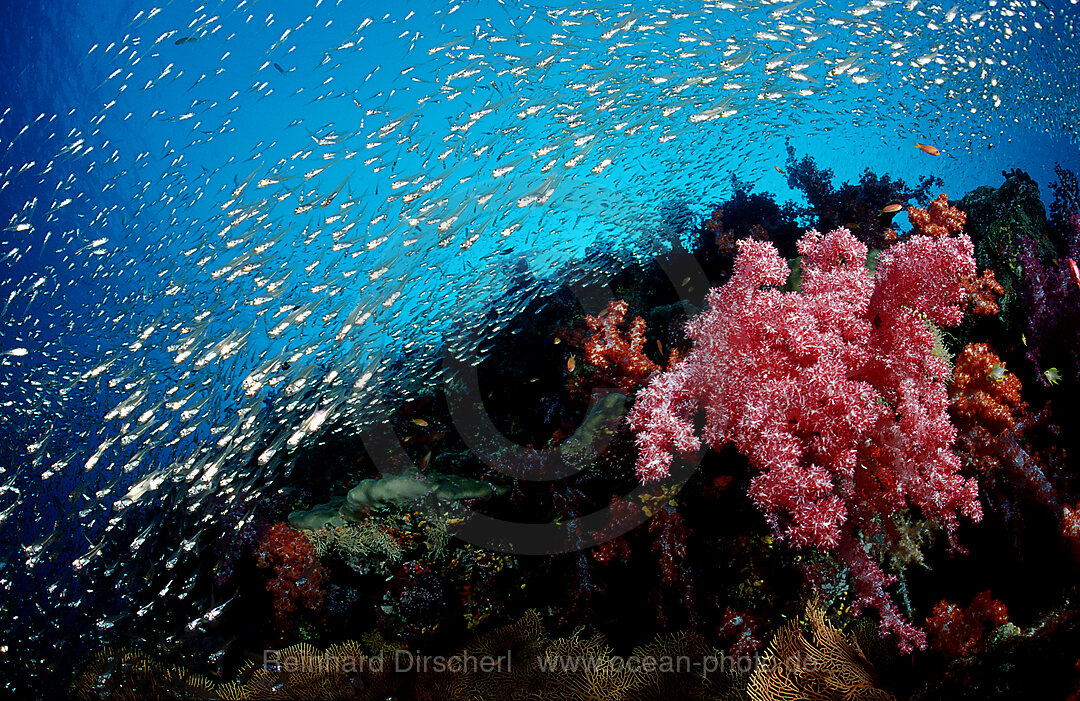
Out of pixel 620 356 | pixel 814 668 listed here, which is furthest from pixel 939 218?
pixel 814 668

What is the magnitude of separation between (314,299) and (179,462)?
9.37ft

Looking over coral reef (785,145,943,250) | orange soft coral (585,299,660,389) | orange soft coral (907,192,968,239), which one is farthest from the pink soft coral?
coral reef (785,145,943,250)

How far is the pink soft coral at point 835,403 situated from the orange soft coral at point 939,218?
2.83 metres

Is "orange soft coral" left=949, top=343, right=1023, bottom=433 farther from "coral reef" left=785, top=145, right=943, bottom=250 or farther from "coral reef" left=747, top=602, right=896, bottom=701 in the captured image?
"coral reef" left=785, top=145, right=943, bottom=250

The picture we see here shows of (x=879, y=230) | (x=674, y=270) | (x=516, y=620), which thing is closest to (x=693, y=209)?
(x=674, y=270)

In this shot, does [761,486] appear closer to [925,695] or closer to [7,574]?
[925,695]

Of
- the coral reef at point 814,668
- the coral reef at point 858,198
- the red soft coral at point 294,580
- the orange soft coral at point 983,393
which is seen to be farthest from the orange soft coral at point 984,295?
the red soft coral at point 294,580

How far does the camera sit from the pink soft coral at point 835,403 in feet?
7.34

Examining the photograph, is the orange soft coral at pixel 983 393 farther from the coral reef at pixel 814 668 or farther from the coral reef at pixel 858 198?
the coral reef at pixel 858 198

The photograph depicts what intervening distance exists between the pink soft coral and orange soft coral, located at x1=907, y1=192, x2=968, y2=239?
2.83 meters

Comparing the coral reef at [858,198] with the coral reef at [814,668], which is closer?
the coral reef at [814,668]

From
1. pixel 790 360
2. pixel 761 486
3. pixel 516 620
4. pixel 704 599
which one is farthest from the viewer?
pixel 516 620

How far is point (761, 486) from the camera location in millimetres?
2236

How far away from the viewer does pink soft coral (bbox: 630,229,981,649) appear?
7.34ft
